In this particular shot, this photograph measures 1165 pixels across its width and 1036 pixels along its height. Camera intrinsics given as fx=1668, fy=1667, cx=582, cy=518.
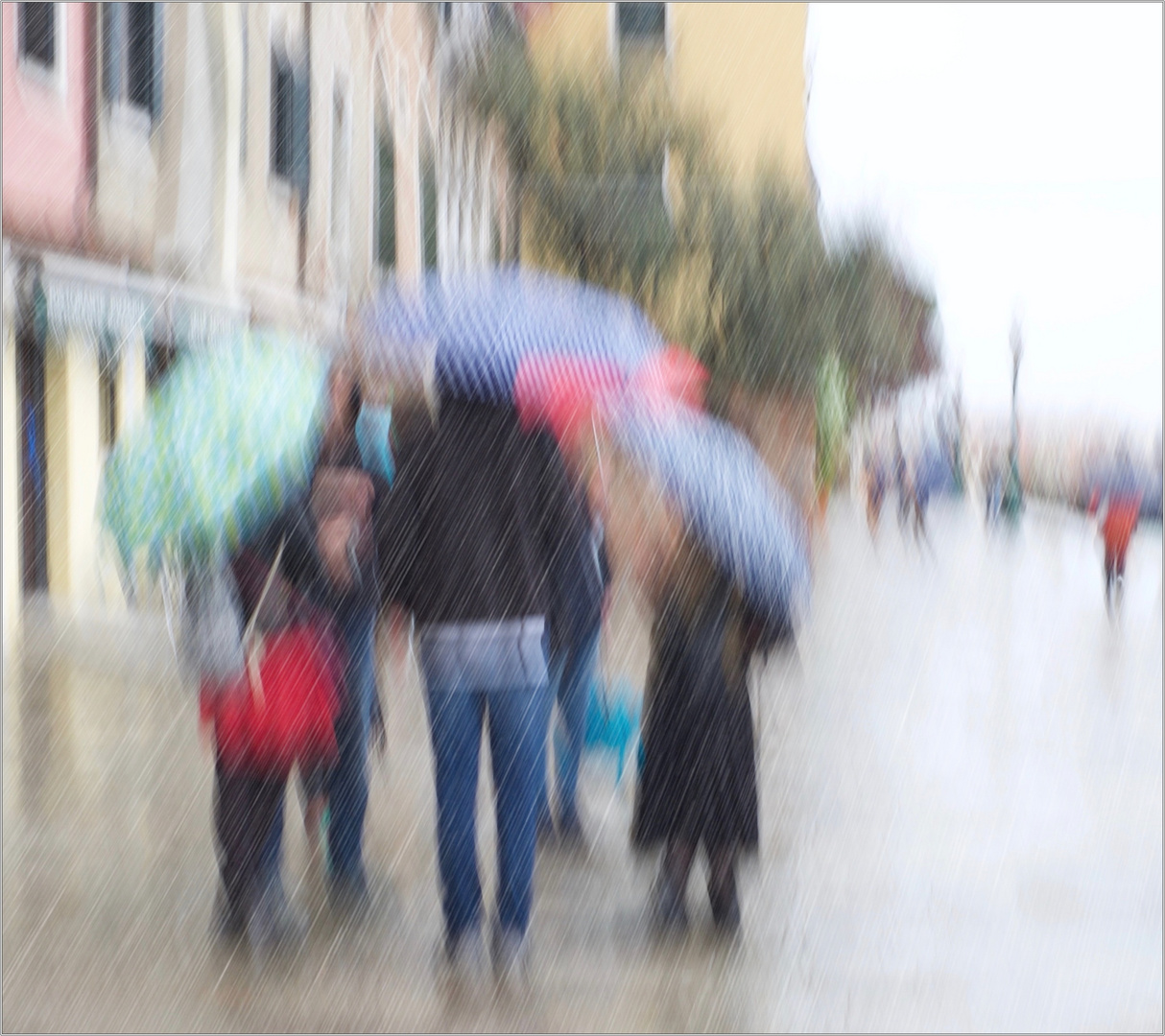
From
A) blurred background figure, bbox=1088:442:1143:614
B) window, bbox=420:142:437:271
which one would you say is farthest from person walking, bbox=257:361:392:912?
blurred background figure, bbox=1088:442:1143:614

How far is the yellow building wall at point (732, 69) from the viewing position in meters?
10.2

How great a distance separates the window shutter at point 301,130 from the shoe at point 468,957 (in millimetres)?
7895

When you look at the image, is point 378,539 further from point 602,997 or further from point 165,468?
point 602,997

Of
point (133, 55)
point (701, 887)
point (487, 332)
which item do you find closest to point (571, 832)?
point (701, 887)

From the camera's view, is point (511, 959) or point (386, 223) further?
point (386, 223)

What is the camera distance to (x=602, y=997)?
3500mm

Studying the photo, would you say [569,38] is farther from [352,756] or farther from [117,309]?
[352,756]

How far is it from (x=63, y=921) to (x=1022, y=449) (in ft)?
26.4

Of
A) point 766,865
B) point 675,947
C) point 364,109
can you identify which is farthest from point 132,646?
point 675,947

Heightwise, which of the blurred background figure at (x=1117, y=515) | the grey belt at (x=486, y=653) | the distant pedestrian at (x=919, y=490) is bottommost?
the distant pedestrian at (x=919, y=490)

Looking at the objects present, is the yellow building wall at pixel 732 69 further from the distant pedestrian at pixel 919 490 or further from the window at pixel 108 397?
the distant pedestrian at pixel 919 490

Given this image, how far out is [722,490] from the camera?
11.6 feet

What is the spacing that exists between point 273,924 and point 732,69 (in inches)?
311

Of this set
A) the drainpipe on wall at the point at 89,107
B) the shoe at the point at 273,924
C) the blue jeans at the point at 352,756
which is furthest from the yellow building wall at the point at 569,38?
the shoe at the point at 273,924
